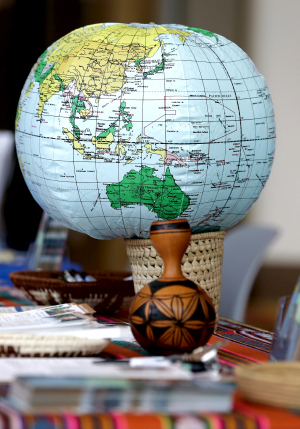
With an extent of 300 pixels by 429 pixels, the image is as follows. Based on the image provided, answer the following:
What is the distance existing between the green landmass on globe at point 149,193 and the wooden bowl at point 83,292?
7.1 inches

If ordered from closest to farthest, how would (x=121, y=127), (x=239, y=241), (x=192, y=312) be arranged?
(x=192, y=312)
(x=121, y=127)
(x=239, y=241)

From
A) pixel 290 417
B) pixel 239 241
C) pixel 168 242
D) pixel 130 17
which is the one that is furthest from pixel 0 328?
pixel 130 17

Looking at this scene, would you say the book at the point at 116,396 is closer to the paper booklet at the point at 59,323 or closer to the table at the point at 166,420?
the table at the point at 166,420

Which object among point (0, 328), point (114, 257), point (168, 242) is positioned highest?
point (168, 242)

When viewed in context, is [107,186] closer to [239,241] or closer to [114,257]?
[239,241]

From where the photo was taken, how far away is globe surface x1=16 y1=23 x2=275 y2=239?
82 centimetres

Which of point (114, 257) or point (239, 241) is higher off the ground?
point (239, 241)

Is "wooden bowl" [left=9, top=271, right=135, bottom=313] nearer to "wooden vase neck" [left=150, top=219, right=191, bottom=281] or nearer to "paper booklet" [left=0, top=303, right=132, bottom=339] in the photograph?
"paper booklet" [left=0, top=303, right=132, bottom=339]

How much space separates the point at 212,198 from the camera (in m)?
0.86

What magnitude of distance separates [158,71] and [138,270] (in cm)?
28

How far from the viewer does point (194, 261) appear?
88 cm

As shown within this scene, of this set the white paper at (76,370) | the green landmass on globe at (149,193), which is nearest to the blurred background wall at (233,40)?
the green landmass on globe at (149,193)

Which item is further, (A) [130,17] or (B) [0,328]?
(A) [130,17]

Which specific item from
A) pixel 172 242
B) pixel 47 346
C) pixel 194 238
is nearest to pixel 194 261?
pixel 194 238
